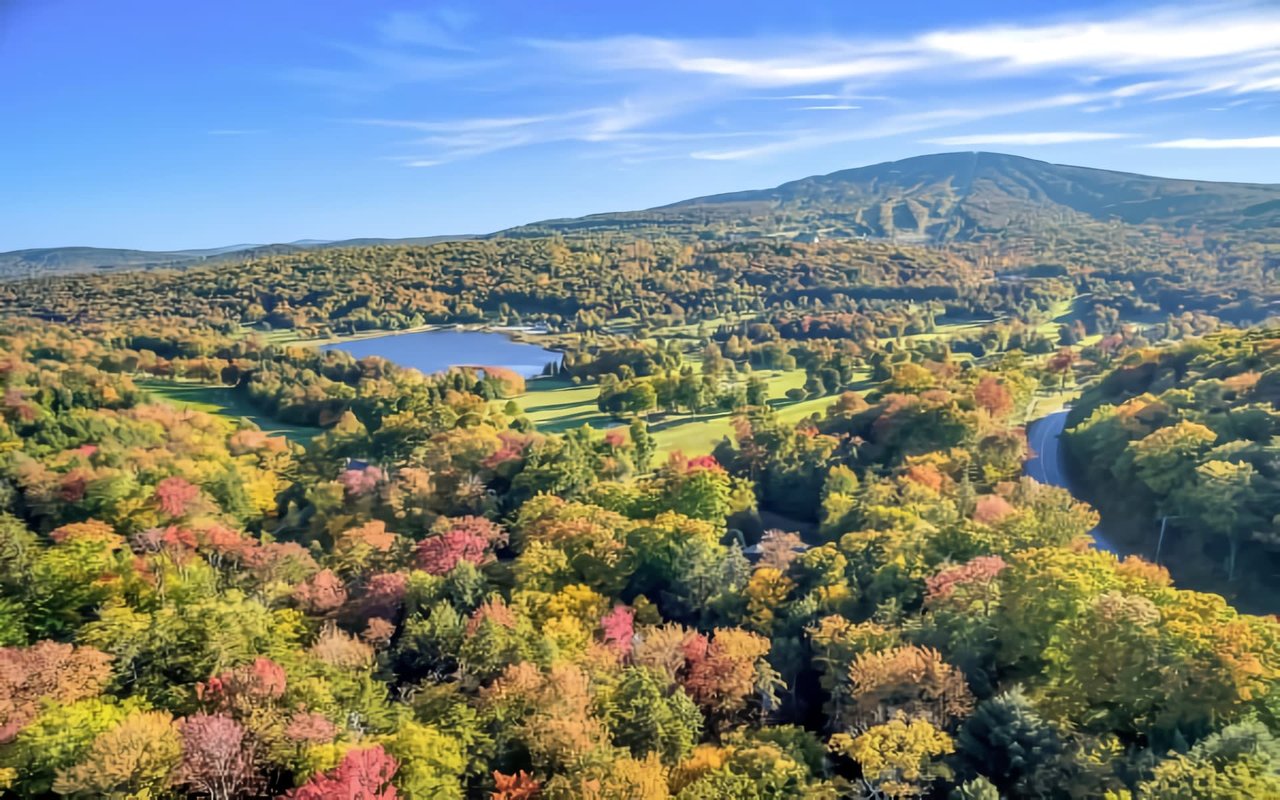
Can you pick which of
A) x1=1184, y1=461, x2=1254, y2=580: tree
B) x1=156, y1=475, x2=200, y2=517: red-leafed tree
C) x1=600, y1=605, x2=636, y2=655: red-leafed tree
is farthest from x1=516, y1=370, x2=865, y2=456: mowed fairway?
x1=1184, y1=461, x2=1254, y2=580: tree

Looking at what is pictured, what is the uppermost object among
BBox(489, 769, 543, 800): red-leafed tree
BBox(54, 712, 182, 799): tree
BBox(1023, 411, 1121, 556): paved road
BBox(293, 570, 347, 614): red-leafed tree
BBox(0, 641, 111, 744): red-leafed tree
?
BBox(0, 641, 111, 744): red-leafed tree

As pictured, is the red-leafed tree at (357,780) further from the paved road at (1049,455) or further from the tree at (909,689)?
the paved road at (1049,455)

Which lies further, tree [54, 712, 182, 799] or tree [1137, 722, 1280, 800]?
tree [54, 712, 182, 799]

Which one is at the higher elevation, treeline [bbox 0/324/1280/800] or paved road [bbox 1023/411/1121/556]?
treeline [bbox 0/324/1280/800]

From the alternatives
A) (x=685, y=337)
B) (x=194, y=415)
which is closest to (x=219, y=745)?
(x=194, y=415)

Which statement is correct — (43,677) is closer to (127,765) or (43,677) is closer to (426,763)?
(127,765)

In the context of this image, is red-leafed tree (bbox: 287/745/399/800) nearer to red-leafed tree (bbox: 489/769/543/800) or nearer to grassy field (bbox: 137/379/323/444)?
red-leafed tree (bbox: 489/769/543/800)

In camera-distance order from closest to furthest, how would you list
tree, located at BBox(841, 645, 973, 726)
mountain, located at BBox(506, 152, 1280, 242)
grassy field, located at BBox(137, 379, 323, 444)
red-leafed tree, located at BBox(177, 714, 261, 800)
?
red-leafed tree, located at BBox(177, 714, 261, 800) < tree, located at BBox(841, 645, 973, 726) < grassy field, located at BBox(137, 379, 323, 444) < mountain, located at BBox(506, 152, 1280, 242)

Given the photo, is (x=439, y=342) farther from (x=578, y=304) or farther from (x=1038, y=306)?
(x=1038, y=306)
